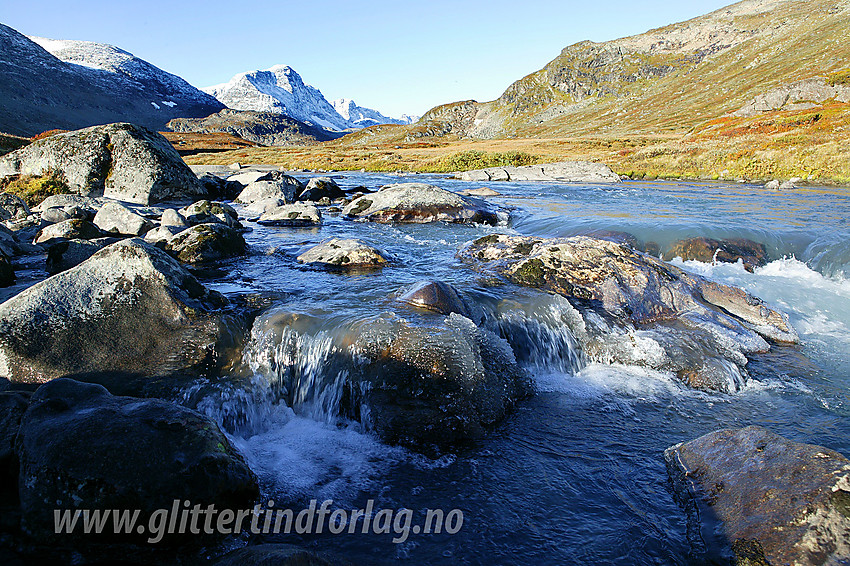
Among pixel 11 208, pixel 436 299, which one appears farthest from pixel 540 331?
pixel 11 208

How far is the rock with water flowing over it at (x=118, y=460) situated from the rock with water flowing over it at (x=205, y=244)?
7120mm

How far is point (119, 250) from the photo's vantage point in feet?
22.1

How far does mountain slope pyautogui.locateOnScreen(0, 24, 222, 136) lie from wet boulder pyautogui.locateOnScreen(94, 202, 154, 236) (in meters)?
104

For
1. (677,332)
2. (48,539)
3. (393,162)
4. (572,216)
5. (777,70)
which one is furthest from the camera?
(777,70)

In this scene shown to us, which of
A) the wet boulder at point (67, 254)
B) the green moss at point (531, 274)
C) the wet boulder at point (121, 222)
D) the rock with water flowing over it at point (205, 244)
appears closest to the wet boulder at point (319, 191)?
the wet boulder at point (121, 222)

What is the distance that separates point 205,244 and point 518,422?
9.26 m

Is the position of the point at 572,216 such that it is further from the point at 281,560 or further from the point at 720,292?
the point at 281,560

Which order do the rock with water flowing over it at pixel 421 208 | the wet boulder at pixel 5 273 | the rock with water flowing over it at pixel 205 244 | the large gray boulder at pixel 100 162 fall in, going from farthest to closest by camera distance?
the rock with water flowing over it at pixel 421 208 < the large gray boulder at pixel 100 162 < the rock with water flowing over it at pixel 205 244 < the wet boulder at pixel 5 273

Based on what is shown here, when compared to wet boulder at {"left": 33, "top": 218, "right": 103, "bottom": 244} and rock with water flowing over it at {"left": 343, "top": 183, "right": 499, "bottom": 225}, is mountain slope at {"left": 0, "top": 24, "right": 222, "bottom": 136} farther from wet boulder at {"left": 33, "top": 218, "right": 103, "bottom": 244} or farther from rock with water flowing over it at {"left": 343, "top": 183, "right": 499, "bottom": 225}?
rock with water flowing over it at {"left": 343, "top": 183, "right": 499, "bottom": 225}

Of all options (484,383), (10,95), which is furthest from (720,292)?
(10,95)

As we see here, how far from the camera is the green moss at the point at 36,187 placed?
618 inches

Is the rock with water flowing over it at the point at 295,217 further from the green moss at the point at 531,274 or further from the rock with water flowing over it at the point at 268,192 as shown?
the green moss at the point at 531,274

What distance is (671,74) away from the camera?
15662 cm

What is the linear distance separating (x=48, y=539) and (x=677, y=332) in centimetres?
898
